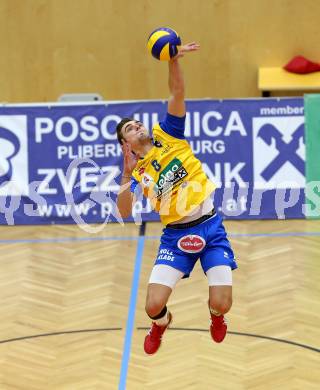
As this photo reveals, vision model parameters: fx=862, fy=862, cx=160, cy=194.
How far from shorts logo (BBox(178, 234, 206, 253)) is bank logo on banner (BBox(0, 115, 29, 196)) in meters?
5.76

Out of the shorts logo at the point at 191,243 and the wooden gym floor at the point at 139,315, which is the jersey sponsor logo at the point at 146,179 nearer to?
the shorts logo at the point at 191,243

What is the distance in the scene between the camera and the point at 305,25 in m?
15.6

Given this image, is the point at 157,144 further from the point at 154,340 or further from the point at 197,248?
the point at 154,340

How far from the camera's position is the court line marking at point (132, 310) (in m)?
8.90

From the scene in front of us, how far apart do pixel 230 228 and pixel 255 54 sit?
417 centimetres

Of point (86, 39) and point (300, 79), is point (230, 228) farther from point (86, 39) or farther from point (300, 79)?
point (86, 39)

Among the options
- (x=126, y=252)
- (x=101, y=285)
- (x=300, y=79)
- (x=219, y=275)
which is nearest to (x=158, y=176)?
(x=219, y=275)

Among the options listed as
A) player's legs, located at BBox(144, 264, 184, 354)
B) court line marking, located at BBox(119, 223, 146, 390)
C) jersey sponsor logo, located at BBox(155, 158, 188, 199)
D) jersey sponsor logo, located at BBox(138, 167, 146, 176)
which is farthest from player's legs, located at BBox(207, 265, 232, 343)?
court line marking, located at BBox(119, 223, 146, 390)

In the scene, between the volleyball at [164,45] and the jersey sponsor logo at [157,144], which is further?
the jersey sponsor logo at [157,144]

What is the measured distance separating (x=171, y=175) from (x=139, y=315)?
2.96m

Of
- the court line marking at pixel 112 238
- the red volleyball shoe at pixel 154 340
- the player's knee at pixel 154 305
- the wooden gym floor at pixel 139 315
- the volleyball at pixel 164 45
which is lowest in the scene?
the wooden gym floor at pixel 139 315

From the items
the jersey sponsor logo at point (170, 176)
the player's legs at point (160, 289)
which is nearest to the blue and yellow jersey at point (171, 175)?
the jersey sponsor logo at point (170, 176)

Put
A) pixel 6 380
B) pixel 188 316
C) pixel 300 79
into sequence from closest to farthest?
pixel 6 380 → pixel 188 316 → pixel 300 79

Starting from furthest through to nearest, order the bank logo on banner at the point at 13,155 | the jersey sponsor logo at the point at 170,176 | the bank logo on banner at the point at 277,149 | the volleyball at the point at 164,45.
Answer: the bank logo on banner at the point at 13,155 < the bank logo on banner at the point at 277,149 < the jersey sponsor logo at the point at 170,176 < the volleyball at the point at 164,45
